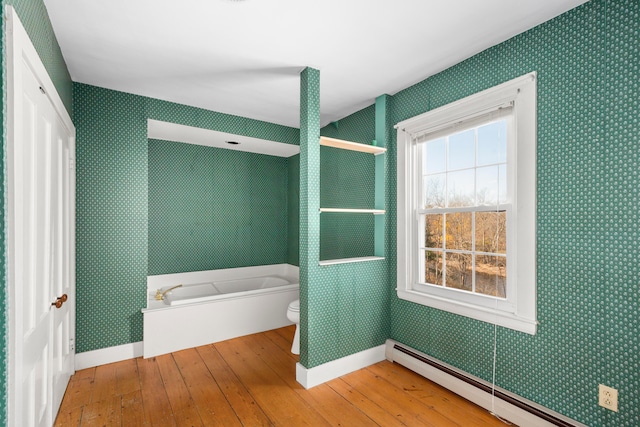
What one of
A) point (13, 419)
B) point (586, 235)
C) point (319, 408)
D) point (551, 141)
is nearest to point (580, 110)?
point (551, 141)

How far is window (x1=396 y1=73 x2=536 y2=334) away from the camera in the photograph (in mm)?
1995

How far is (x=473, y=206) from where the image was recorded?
7.64ft

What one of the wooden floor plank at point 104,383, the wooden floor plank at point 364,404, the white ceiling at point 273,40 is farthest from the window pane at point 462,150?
the wooden floor plank at point 104,383

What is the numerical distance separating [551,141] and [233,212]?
3751 mm

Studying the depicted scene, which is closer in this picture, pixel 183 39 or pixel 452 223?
pixel 183 39

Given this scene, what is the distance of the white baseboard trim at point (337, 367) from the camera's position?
2453mm

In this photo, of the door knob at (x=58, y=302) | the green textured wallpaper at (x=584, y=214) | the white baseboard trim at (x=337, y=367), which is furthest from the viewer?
the white baseboard trim at (x=337, y=367)

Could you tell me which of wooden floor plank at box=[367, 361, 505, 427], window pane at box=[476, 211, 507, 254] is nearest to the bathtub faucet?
wooden floor plank at box=[367, 361, 505, 427]

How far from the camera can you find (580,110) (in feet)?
5.76

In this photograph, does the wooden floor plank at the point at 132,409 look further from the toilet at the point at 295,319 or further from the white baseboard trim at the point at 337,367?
the toilet at the point at 295,319

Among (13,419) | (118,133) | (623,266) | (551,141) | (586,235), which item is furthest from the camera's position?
(118,133)

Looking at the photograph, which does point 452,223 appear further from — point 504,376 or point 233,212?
point 233,212

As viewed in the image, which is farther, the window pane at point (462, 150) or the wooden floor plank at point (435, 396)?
the window pane at point (462, 150)

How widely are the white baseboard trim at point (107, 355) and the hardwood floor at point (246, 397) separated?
0.08m
